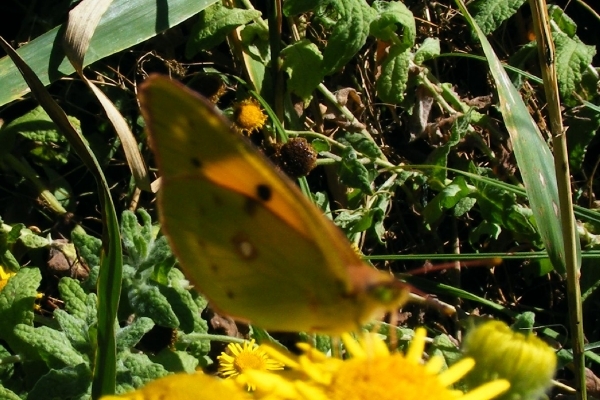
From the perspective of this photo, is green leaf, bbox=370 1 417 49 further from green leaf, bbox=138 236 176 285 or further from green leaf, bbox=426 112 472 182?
green leaf, bbox=138 236 176 285

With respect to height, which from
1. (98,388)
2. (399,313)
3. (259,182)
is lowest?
(399,313)

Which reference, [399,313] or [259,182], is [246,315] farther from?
[399,313]

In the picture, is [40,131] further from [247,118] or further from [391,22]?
[391,22]

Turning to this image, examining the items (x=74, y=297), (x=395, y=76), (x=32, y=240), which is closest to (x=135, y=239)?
(x=74, y=297)

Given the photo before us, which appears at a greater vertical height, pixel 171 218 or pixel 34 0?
pixel 34 0

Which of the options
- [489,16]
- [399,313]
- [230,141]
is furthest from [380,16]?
[230,141]

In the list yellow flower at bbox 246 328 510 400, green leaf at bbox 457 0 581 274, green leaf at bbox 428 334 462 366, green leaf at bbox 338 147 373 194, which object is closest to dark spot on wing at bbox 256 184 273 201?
yellow flower at bbox 246 328 510 400

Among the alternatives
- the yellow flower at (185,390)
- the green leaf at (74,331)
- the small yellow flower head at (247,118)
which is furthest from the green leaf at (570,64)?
the yellow flower at (185,390)
